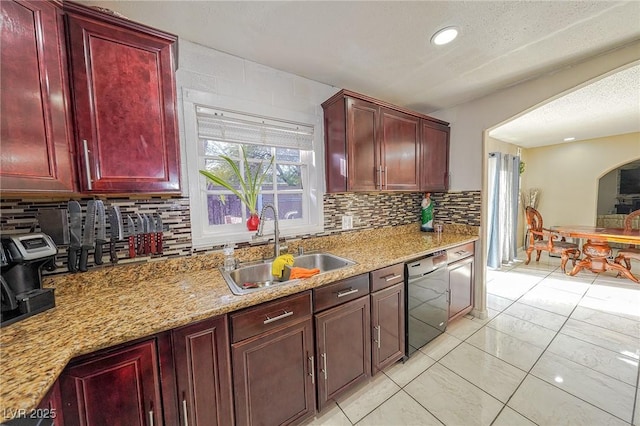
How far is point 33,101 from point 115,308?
87 centimetres

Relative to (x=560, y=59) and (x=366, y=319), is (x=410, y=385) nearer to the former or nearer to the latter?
(x=366, y=319)

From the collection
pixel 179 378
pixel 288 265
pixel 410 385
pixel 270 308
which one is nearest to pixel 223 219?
pixel 288 265

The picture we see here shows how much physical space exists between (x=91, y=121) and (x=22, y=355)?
89 cm

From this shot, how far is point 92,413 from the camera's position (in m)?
0.80

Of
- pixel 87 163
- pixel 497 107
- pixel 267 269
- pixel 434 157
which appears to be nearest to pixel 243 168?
pixel 267 269

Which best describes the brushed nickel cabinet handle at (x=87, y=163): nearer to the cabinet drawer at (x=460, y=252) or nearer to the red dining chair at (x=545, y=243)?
the cabinet drawer at (x=460, y=252)

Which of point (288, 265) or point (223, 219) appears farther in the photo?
point (223, 219)

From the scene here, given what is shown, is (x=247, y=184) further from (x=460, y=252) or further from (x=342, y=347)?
(x=460, y=252)

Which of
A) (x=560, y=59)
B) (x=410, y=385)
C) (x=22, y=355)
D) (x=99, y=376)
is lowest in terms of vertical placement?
(x=410, y=385)

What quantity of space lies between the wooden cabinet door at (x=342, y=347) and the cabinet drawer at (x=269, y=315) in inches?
5.5

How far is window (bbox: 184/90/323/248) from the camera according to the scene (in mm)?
1533

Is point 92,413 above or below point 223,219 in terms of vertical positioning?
below

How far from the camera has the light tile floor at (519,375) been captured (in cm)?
138

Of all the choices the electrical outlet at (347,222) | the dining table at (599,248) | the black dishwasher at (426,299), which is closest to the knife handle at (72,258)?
the electrical outlet at (347,222)
